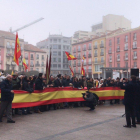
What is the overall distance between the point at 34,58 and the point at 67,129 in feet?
239

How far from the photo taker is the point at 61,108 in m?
12.4


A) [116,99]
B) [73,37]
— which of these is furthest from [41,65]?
[116,99]

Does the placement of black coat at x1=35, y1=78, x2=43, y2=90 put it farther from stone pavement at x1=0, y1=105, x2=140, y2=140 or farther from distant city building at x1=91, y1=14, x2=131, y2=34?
distant city building at x1=91, y1=14, x2=131, y2=34

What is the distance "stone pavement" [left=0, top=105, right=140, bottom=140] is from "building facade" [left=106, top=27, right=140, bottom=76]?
164 ft

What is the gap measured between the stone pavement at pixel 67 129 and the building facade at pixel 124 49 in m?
50.0

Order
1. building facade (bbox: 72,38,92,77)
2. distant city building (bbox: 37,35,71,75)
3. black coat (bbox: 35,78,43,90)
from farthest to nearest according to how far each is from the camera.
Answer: distant city building (bbox: 37,35,71,75), building facade (bbox: 72,38,92,77), black coat (bbox: 35,78,43,90)

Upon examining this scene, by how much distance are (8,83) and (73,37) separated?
94.5 meters

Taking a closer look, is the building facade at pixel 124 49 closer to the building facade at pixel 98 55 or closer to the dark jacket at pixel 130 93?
the building facade at pixel 98 55

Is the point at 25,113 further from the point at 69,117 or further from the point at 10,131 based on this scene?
the point at 10,131

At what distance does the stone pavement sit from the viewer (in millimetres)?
6582

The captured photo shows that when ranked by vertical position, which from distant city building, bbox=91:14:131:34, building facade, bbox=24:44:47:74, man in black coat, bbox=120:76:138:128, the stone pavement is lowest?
the stone pavement

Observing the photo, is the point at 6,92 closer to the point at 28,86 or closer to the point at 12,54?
the point at 28,86

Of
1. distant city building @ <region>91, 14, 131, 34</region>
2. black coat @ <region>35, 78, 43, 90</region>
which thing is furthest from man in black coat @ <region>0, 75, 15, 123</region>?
distant city building @ <region>91, 14, 131, 34</region>

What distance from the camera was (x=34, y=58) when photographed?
78.9m
